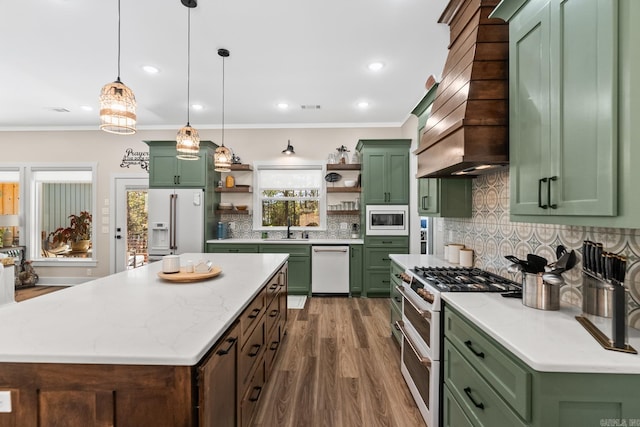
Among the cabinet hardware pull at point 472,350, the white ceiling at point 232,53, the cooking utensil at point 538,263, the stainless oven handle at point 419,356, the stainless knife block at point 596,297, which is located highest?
the white ceiling at point 232,53

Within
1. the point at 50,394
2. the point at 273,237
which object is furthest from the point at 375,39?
the point at 273,237

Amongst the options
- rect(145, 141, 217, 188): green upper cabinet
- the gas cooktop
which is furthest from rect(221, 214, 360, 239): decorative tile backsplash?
the gas cooktop

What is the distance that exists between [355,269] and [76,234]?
5.25 meters

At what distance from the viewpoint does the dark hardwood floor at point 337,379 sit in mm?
2004

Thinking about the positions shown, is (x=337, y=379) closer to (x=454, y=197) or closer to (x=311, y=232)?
(x=454, y=197)

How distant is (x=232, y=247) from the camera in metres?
4.83

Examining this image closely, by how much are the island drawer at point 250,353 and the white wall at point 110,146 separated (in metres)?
3.88

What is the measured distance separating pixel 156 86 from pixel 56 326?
351 centimetres

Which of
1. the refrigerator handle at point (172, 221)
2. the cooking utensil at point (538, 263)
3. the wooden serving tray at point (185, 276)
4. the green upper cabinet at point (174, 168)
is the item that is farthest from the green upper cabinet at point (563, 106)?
the refrigerator handle at point (172, 221)

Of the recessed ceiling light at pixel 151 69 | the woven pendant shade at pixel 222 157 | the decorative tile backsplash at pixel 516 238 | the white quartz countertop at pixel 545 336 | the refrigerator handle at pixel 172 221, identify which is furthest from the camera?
the refrigerator handle at pixel 172 221

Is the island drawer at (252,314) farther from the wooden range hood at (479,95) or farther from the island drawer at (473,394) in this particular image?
the wooden range hood at (479,95)

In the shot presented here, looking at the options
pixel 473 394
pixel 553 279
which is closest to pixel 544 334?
pixel 553 279

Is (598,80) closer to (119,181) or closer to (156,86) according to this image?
(156,86)

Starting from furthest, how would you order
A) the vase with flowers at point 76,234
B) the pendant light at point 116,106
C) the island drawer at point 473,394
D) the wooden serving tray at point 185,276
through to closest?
the vase with flowers at point 76,234 < the wooden serving tray at point 185,276 < the pendant light at point 116,106 < the island drawer at point 473,394
